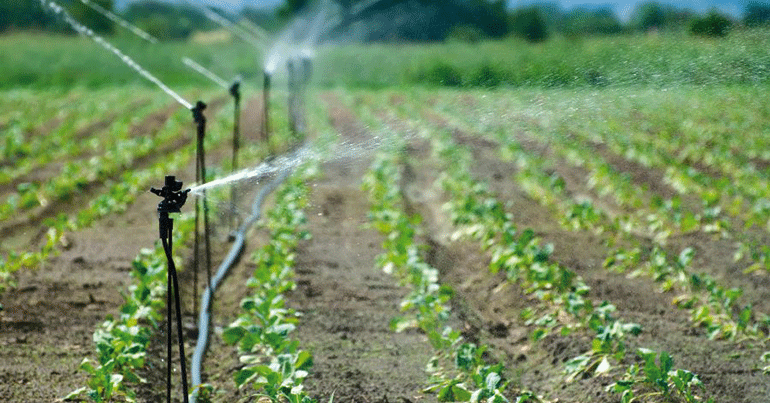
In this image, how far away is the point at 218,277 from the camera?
19.3 feet

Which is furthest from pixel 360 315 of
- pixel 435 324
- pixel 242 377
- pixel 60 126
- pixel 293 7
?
pixel 293 7

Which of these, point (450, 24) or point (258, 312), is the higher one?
point (450, 24)

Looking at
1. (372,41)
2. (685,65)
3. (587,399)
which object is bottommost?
(587,399)

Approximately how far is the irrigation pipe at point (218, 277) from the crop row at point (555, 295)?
5.63ft

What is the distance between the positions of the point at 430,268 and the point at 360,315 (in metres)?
1.05

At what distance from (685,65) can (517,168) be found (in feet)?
10.7

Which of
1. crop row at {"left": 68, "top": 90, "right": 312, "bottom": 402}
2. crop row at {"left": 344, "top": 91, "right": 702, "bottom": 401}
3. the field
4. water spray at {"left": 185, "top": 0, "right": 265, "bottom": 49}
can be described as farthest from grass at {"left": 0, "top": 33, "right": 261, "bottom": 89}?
crop row at {"left": 68, "top": 90, "right": 312, "bottom": 402}

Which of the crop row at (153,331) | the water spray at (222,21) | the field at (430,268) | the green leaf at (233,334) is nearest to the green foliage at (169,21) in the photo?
the water spray at (222,21)

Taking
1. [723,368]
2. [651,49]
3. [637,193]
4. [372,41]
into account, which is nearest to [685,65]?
[637,193]

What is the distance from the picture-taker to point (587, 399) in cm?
403

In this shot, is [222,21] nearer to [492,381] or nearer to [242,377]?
[242,377]

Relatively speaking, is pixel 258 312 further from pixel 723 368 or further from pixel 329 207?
pixel 329 207

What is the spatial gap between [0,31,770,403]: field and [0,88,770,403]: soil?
0.06 ft

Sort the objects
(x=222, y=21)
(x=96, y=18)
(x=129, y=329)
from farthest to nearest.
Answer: (x=96, y=18)
(x=222, y=21)
(x=129, y=329)
